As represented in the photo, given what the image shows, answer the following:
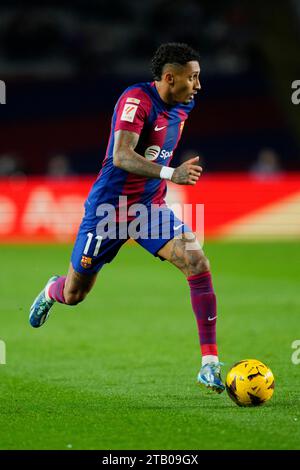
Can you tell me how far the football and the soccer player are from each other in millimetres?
271

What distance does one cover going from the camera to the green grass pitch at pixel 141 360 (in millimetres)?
5949

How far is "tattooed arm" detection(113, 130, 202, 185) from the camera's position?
7.00 m

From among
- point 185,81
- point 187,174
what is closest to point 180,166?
point 187,174

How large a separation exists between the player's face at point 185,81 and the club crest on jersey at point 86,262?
1437 millimetres

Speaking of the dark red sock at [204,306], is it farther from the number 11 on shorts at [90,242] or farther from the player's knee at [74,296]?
the player's knee at [74,296]

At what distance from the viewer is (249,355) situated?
916cm

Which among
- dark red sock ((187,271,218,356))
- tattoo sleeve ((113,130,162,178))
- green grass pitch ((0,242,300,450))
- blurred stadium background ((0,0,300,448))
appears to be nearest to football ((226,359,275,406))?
green grass pitch ((0,242,300,450))

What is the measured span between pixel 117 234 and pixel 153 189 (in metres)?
0.46

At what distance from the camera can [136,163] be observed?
7.26 metres

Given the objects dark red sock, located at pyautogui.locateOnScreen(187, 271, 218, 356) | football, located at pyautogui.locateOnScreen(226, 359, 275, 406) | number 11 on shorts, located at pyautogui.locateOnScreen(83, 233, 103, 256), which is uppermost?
number 11 on shorts, located at pyautogui.locateOnScreen(83, 233, 103, 256)

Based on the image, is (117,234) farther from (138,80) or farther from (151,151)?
(138,80)

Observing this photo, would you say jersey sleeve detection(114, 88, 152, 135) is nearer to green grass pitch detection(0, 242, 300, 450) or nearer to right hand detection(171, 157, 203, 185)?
right hand detection(171, 157, 203, 185)
